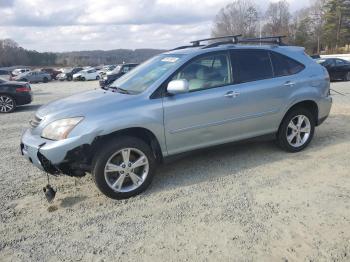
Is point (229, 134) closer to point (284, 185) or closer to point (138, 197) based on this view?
point (284, 185)

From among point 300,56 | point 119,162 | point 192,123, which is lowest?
point 119,162

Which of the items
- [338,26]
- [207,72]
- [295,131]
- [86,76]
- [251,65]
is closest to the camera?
[207,72]

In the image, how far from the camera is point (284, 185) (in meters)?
4.57

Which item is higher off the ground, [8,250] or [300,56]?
[300,56]

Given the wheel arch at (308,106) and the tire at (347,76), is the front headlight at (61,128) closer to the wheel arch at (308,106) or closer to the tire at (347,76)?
the wheel arch at (308,106)

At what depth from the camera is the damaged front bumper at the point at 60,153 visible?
4.08 metres

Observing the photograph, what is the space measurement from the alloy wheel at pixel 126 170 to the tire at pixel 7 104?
934 cm

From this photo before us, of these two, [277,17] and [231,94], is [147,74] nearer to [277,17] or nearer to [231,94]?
[231,94]

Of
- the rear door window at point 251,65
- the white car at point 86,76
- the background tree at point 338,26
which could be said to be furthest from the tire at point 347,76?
the background tree at point 338,26

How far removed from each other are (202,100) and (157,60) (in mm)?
1090

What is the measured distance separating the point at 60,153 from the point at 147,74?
66.4 inches

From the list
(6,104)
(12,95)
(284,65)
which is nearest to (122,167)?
(284,65)

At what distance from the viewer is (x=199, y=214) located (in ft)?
12.9

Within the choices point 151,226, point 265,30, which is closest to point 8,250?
point 151,226
